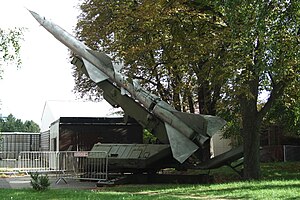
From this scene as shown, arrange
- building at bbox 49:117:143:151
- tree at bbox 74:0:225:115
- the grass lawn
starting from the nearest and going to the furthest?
the grass lawn
tree at bbox 74:0:225:115
building at bbox 49:117:143:151

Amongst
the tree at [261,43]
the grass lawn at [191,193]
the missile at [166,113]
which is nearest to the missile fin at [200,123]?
the missile at [166,113]

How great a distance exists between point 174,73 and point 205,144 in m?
4.51

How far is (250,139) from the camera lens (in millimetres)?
15984

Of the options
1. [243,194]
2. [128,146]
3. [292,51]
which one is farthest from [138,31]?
[243,194]

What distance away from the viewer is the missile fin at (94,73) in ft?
56.1

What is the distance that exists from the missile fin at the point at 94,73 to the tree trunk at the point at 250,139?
215 inches

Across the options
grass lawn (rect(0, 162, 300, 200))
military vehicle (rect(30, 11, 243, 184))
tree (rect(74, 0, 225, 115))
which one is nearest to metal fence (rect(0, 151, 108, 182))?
military vehicle (rect(30, 11, 243, 184))

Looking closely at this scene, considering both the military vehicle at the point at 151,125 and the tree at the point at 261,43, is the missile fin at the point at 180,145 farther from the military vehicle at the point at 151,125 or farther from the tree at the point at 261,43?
the tree at the point at 261,43

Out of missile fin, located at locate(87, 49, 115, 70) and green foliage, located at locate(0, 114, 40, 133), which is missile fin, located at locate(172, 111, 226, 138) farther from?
green foliage, located at locate(0, 114, 40, 133)

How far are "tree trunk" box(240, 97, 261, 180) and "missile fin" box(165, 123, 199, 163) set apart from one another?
75.4 inches

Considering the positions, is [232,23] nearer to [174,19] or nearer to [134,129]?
[174,19]

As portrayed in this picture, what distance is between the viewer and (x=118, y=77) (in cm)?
1684

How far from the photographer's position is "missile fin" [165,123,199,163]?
50.6 ft

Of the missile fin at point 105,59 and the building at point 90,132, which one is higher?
the missile fin at point 105,59
